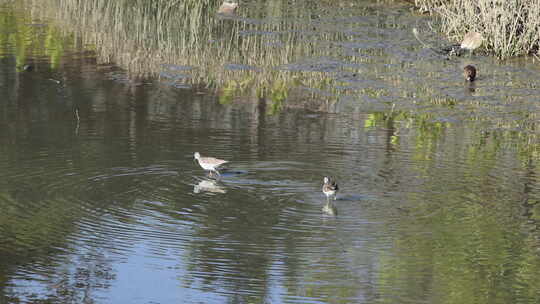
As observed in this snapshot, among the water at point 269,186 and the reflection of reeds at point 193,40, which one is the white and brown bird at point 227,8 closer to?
the reflection of reeds at point 193,40

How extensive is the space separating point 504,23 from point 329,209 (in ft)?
36.0

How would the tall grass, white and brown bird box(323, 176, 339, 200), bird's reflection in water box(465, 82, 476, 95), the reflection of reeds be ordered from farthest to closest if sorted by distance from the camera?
the tall grass → the reflection of reeds → bird's reflection in water box(465, 82, 476, 95) → white and brown bird box(323, 176, 339, 200)

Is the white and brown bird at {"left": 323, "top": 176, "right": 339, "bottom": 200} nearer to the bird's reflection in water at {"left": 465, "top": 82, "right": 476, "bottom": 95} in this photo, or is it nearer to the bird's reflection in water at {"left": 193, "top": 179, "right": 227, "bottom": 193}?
the bird's reflection in water at {"left": 193, "top": 179, "right": 227, "bottom": 193}

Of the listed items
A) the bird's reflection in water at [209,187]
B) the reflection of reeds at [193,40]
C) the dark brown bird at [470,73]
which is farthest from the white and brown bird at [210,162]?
the dark brown bird at [470,73]

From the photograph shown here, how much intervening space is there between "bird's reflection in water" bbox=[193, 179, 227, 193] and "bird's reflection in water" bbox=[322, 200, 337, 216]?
46.7 inches

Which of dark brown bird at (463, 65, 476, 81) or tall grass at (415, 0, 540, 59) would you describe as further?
tall grass at (415, 0, 540, 59)

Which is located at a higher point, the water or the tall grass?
the tall grass

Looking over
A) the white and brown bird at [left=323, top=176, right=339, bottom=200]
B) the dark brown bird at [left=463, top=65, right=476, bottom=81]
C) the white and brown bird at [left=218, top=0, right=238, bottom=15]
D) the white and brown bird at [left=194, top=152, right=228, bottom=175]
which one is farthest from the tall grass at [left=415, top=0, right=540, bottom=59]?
the white and brown bird at [left=323, top=176, right=339, bottom=200]

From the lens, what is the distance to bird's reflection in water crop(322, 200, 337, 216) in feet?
33.3

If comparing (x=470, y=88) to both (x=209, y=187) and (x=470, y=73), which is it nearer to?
(x=470, y=73)

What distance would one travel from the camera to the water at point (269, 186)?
27.2ft

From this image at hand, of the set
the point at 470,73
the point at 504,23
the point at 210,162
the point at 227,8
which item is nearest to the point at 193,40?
the point at 227,8

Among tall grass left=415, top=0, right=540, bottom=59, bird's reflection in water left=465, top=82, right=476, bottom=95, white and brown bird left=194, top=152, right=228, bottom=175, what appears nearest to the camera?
white and brown bird left=194, top=152, right=228, bottom=175

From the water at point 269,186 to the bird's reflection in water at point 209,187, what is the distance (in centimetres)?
3
